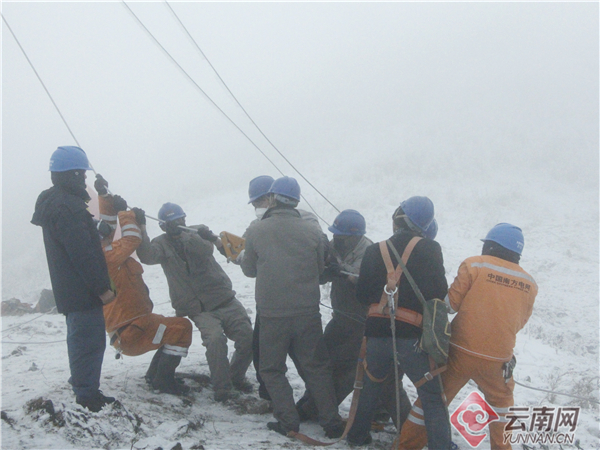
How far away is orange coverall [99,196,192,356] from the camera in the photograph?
4406mm

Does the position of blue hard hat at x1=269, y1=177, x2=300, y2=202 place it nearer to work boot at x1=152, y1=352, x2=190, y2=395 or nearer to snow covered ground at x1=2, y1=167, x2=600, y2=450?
work boot at x1=152, y1=352, x2=190, y2=395

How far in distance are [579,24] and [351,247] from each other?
57.9m

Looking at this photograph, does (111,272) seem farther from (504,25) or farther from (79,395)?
(504,25)

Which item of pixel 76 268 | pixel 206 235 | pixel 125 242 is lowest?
pixel 76 268

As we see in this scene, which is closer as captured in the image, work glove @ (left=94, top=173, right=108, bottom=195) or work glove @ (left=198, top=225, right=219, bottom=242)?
work glove @ (left=94, top=173, right=108, bottom=195)

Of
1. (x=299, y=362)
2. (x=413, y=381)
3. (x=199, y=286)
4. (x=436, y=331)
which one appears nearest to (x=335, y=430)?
(x=299, y=362)

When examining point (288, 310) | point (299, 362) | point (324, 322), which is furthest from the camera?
point (324, 322)

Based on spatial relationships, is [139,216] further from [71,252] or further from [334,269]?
[334,269]

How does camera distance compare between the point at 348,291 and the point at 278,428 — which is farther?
the point at 348,291

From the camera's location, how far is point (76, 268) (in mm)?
3584

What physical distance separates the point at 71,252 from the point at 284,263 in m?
1.81

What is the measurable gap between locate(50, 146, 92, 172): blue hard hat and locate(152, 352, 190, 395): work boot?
83.2 inches

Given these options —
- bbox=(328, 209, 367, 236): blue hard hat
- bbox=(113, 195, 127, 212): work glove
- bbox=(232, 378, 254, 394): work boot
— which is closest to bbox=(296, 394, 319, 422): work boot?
bbox=(232, 378, 254, 394): work boot

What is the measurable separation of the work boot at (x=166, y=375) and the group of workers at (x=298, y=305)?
0.01 m
